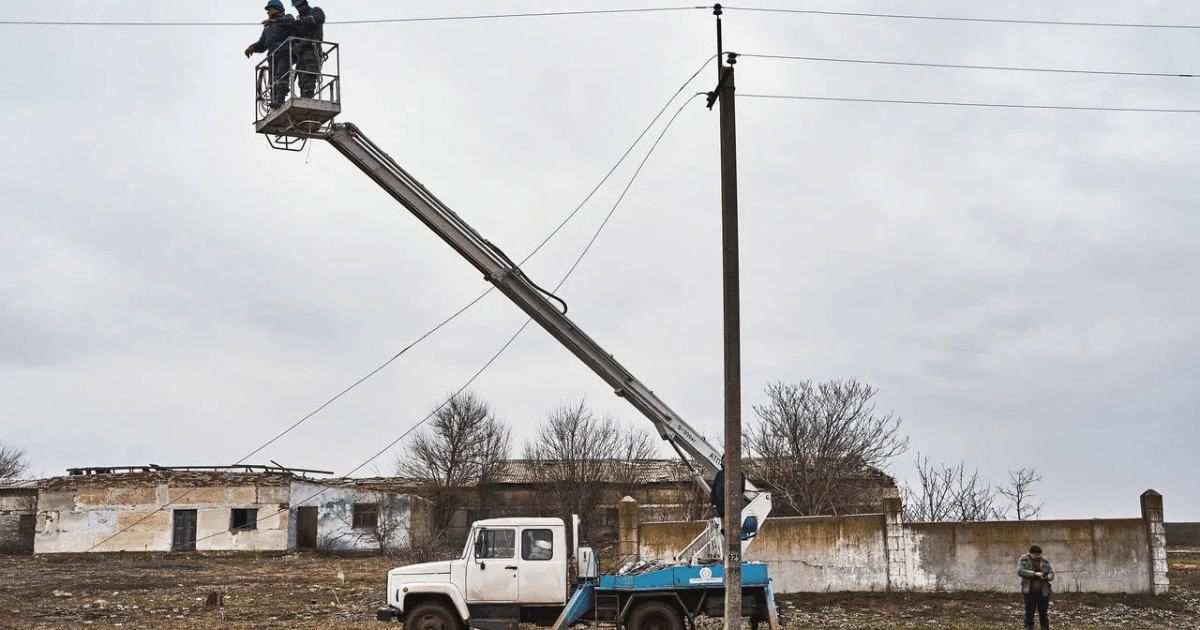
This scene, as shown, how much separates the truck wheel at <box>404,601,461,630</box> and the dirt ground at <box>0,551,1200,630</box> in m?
2.59

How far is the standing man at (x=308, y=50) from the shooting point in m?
16.4

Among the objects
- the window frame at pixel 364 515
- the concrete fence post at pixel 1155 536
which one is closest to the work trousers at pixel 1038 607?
the concrete fence post at pixel 1155 536

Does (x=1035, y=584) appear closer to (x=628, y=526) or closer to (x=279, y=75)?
(x=628, y=526)

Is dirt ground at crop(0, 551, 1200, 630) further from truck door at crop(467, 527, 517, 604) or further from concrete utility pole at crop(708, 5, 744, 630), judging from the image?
concrete utility pole at crop(708, 5, 744, 630)

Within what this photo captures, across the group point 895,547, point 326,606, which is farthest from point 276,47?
point 895,547

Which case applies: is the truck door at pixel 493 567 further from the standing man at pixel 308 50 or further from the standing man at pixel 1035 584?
the standing man at pixel 1035 584

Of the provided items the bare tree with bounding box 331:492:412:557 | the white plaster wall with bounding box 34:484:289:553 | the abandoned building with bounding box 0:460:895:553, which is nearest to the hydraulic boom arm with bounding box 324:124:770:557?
the abandoned building with bounding box 0:460:895:553

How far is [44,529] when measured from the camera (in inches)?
1681

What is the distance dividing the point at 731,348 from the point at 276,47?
27.3 feet

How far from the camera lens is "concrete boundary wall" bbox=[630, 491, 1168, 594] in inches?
902

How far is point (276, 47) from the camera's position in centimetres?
1661

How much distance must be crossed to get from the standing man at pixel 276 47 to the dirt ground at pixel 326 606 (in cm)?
896

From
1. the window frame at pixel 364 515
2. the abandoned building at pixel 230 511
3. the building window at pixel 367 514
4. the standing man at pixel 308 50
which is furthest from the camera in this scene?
the building window at pixel 367 514

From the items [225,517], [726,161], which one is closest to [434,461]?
[225,517]
